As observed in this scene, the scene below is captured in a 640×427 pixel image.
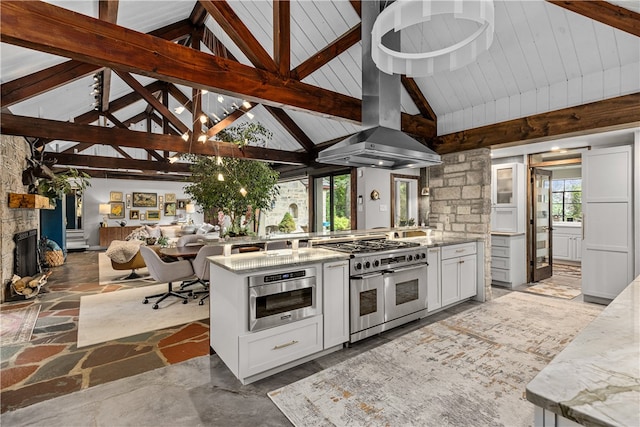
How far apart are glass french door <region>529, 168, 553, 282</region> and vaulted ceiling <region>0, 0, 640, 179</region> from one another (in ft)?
6.37

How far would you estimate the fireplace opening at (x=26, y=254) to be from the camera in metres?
5.04

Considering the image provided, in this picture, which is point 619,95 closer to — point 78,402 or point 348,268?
point 348,268

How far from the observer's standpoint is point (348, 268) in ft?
9.57

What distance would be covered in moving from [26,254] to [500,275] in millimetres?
8348

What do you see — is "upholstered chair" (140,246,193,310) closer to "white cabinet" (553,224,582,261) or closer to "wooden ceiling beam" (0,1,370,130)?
"wooden ceiling beam" (0,1,370,130)

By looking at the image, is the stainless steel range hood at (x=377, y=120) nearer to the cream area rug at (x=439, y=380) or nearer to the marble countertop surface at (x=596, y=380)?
the cream area rug at (x=439, y=380)

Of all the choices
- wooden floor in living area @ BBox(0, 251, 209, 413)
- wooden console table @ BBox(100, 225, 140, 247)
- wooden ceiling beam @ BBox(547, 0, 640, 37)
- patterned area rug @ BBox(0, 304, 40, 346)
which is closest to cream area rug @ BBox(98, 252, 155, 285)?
patterned area rug @ BBox(0, 304, 40, 346)

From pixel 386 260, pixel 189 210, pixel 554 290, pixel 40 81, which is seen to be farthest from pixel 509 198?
pixel 189 210

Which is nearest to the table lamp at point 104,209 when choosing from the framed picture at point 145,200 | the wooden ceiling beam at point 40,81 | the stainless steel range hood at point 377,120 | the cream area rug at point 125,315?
the framed picture at point 145,200

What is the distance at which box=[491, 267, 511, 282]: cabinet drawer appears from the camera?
5124 millimetres

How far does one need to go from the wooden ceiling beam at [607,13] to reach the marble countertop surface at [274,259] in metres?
2.74

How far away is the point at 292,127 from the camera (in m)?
7.31

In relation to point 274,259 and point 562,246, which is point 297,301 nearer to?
point 274,259

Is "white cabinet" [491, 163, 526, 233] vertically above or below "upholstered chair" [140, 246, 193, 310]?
above
